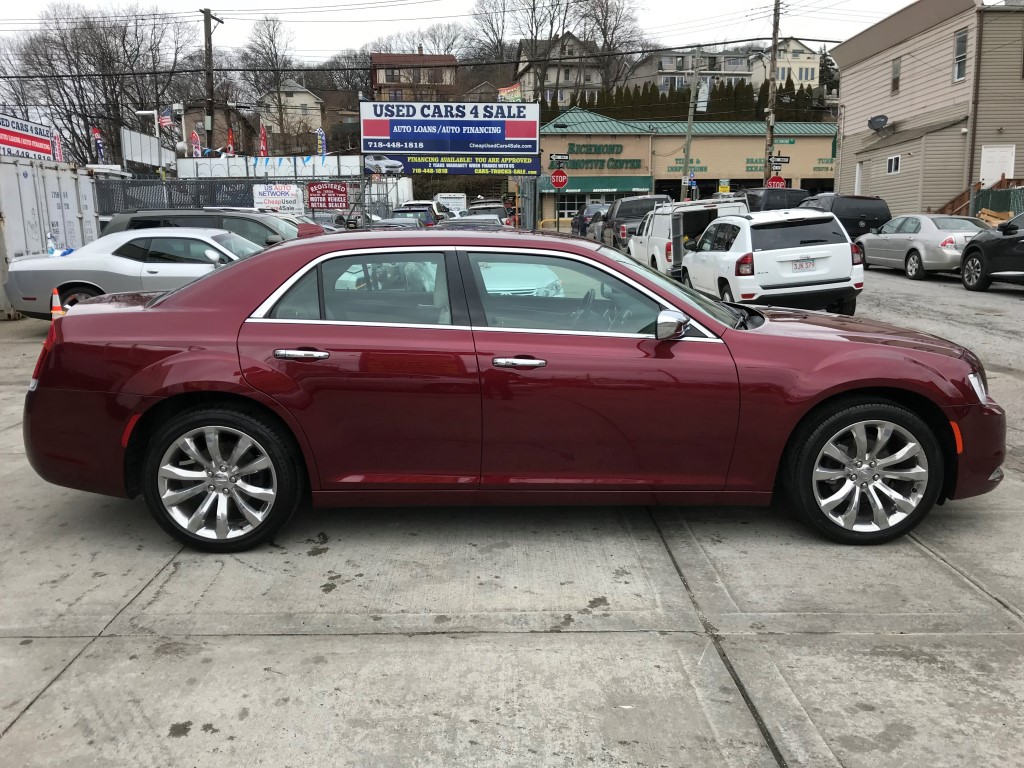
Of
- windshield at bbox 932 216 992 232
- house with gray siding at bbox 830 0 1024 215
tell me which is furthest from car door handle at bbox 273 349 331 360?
house with gray siding at bbox 830 0 1024 215

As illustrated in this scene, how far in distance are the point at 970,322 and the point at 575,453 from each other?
993 centimetres

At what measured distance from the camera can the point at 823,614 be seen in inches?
140

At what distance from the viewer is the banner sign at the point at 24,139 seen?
901 inches

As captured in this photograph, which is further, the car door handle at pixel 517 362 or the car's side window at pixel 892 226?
the car's side window at pixel 892 226

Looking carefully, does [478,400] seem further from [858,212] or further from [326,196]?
[858,212]

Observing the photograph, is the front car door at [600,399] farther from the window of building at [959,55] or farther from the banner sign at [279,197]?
the window of building at [959,55]

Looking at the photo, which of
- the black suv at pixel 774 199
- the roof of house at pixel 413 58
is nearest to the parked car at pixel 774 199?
the black suv at pixel 774 199

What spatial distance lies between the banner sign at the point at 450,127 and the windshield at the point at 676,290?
31.2 meters

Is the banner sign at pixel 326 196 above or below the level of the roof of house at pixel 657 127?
below

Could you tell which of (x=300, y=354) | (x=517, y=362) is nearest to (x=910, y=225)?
(x=517, y=362)

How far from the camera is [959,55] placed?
87.4 feet

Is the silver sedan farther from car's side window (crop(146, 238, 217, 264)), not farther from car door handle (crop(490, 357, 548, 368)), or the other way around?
car door handle (crop(490, 357, 548, 368))

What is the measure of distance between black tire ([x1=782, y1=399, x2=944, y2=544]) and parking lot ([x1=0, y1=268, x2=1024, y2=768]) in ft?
0.46

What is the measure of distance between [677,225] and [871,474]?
12.6 m
